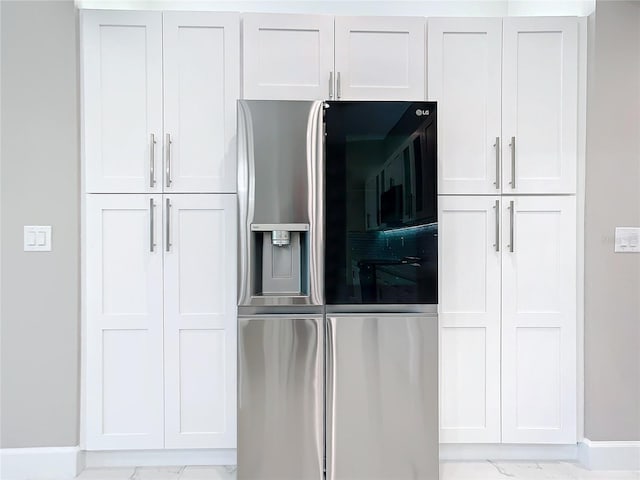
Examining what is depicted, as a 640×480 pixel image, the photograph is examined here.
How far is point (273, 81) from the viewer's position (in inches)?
75.4

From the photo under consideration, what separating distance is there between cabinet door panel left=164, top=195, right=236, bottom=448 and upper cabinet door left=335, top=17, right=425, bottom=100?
84 centimetres

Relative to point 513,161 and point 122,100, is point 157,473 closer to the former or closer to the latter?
point 122,100

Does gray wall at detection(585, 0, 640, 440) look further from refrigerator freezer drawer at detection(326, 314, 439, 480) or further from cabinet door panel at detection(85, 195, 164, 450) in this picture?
cabinet door panel at detection(85, 195, 164, 450)

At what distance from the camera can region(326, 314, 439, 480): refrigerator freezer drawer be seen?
171 cm

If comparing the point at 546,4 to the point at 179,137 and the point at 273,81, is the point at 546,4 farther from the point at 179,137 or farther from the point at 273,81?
the point at 179,137

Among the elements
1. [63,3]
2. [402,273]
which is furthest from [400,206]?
[63,3]

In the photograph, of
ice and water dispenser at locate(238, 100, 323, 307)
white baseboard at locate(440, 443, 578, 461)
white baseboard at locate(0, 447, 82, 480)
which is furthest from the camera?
white baseboard at locate(440, 443, 578, 461)

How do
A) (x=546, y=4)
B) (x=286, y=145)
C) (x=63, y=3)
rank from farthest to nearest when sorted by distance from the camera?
(x=546, y=4) → (x=63, y=3) → (x=286, y=145)

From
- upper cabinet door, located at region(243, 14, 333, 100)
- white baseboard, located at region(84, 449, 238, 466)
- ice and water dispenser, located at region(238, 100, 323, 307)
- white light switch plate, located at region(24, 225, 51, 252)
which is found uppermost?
upper cabinet door, located at region(243, 14, 333, 100)

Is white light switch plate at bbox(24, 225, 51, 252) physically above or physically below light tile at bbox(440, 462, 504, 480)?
above

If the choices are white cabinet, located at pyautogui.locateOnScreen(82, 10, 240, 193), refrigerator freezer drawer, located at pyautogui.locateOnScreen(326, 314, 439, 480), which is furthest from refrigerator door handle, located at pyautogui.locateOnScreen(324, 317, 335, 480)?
white cabinet, located at pyautogui.locateOnScreen(82, 10, 240, 193)

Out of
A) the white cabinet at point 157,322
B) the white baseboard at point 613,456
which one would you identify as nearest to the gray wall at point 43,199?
the white cabinet at point 157,322

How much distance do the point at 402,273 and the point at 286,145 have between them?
2.43ft

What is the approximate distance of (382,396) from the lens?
171 centimetres
